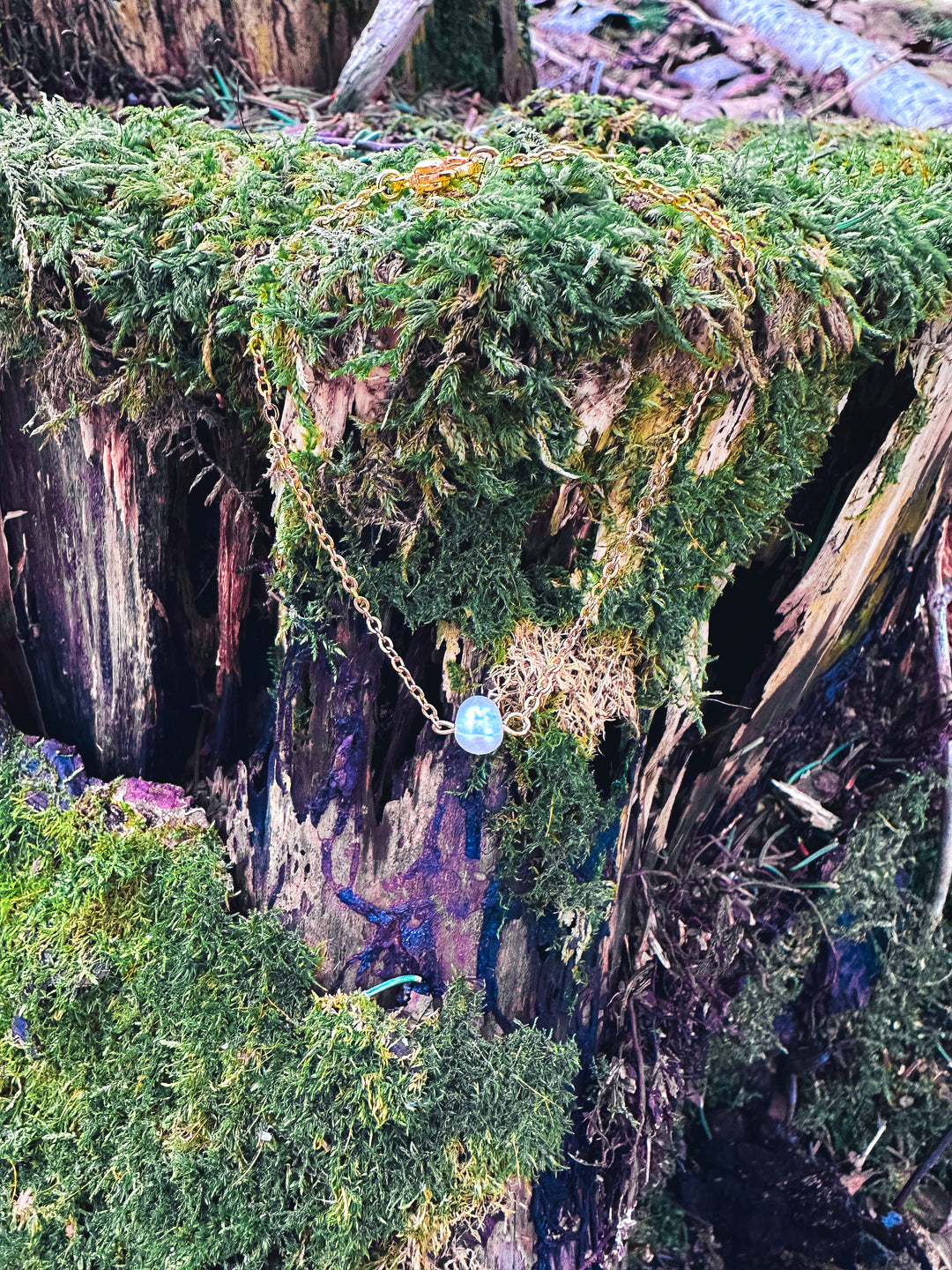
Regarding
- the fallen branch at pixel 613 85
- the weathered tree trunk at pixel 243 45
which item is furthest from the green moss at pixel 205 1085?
the fallen branch at pixel 613 85

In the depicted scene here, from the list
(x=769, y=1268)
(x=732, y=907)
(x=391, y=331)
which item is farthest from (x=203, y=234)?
(x=769, y=1268)

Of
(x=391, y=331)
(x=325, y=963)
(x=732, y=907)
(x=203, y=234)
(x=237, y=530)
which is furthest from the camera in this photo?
(x=732, y=907)

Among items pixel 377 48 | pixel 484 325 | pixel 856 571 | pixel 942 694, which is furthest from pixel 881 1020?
pixel 377 48

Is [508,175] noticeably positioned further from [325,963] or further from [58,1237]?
[58,1237]

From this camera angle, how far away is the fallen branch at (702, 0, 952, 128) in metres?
3.09

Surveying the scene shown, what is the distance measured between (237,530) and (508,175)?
3.41 feet

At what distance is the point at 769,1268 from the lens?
9.75ft

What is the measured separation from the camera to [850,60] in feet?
11.2

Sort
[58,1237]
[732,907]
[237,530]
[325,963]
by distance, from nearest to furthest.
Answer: [237,530] < [325,963] < [58,1237] < [732,907]

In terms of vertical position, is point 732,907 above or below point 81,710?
below

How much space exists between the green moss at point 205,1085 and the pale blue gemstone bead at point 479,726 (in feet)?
2.69

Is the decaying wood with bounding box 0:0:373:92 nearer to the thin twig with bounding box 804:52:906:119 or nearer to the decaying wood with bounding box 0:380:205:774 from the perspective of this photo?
the decaying wood with bounding box 0:380:205:774

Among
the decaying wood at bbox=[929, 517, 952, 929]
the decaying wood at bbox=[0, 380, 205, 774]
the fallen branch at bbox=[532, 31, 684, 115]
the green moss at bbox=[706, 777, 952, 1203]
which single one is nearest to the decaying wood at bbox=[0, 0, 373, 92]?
the fallen branch at bbox=[532, 31, 684, 115]

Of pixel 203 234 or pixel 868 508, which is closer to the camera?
pixel 203 234
